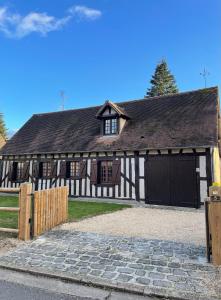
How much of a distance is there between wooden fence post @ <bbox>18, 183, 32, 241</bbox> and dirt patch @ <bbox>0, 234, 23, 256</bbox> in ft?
0.59

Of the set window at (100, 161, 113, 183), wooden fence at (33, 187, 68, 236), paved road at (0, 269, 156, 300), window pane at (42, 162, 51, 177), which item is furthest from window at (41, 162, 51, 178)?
paved road at (0, 269, 156, 300)

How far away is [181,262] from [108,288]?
159 cm

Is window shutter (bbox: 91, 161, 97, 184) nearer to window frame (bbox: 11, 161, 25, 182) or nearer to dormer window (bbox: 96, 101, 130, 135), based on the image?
dormer window (bbox: 96, 101, 130, 135)

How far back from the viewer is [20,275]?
4035mm

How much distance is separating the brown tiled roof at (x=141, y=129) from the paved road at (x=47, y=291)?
8.16 m

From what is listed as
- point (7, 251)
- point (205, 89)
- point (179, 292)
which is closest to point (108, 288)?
point (179, 292)

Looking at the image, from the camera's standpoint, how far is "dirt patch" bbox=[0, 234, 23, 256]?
5.12m

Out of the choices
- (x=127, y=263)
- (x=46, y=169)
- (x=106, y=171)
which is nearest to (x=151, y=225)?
(x=127, y=263)

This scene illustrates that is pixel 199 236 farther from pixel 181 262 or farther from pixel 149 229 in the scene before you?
pixel 181 262

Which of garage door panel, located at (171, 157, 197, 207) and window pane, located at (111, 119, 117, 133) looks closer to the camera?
garage door panel, located at (171, 157, 197, 207)

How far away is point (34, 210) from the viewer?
5.88 metres

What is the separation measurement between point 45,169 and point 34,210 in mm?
8879

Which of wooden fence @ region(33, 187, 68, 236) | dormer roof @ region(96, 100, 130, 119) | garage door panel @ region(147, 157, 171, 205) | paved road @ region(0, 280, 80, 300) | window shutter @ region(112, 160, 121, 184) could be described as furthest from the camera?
dormer roof @ region(96, 100, 130, 119)

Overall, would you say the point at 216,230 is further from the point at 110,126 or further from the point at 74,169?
the point at 74,169
